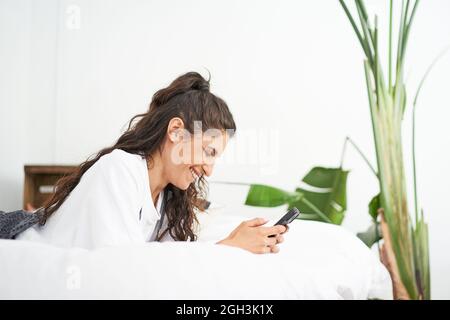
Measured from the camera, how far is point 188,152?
3.76ft

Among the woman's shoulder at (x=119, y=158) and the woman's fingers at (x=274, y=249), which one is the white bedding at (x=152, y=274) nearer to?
the woman's fingers at (x=274, y=249)

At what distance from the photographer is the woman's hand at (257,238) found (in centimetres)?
93

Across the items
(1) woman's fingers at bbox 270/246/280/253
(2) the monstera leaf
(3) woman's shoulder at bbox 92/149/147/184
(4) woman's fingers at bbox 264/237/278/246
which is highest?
(3) woman's shoulder at bbox 92/149/147/184

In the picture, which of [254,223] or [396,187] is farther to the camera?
[396,187]

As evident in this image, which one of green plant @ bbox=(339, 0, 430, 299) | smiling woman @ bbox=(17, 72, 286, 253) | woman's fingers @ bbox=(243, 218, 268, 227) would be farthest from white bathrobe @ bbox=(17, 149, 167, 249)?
green plant @ bbox=(339, 0, 430, 299)

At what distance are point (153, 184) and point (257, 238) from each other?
1.14 feet

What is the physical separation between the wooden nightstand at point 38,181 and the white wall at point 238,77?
0.26ft

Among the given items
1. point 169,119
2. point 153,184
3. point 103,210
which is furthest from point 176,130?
point 103,210

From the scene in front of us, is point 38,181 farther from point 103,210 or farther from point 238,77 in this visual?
point 103,210

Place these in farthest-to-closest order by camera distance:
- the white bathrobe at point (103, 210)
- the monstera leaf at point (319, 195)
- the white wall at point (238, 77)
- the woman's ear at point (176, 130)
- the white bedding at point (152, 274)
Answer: the white wall at point (238, 77), the monstera leaf at point (319, 195), the woman's ear at point (176, 130), the white bathrobe at point (103, 210), the white bedding at point (152, 274)

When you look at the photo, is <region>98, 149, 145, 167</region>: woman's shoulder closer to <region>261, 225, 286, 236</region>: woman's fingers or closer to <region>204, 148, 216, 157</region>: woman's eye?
<region>204, 148, 216, 157</region>: woman's eye

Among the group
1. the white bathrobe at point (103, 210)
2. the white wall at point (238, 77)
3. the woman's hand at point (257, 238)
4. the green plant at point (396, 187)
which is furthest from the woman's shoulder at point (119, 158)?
the white wall at point (238, 77)

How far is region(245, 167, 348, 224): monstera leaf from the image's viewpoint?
1.36m
